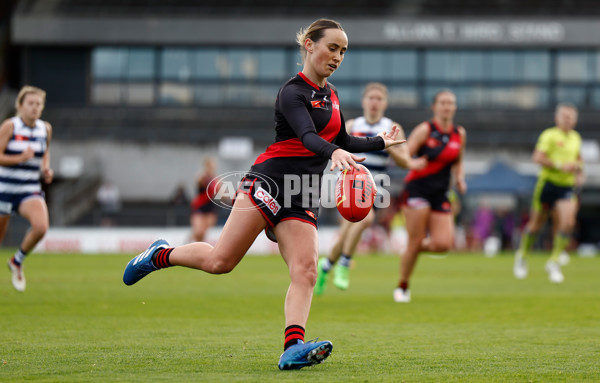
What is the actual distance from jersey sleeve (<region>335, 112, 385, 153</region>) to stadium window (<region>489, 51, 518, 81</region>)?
3642cm

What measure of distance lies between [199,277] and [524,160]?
81.2ft

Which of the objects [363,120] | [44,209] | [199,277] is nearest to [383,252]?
[199,277]

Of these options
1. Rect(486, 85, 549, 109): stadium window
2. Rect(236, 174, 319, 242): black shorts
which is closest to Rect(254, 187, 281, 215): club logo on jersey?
Rect(236, 174, 319, 242): black shorts

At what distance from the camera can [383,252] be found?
94.9ft

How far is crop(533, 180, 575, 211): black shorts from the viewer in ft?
45.8

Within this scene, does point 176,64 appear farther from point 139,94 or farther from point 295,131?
point 295,131

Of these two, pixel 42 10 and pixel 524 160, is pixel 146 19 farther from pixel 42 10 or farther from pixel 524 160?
pixel 524 160

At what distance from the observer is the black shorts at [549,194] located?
45.8ft

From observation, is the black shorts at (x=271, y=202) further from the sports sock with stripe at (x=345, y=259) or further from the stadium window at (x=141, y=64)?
the stadium window at (x=141, y=64)

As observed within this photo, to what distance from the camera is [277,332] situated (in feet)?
24.5

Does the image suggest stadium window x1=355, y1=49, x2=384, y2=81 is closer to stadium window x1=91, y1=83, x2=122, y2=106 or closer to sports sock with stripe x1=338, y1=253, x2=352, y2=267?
stadium window x1=91, y1=83, x2=122, y2=106

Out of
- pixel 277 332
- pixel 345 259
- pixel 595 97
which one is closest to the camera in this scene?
pixel 277 332

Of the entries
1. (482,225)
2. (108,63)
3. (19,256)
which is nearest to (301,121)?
(19,256)

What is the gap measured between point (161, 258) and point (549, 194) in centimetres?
949
